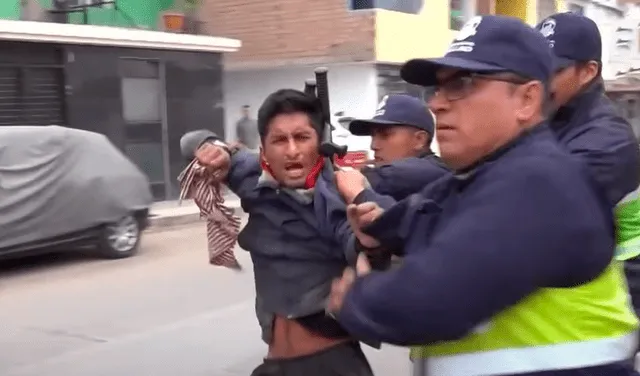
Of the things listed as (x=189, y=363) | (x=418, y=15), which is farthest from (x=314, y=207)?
(x=418, y=15)

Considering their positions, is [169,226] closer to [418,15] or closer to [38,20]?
[38,20]

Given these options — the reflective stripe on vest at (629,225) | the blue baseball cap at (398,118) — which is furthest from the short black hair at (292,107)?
the reflective stripe on vest at (629,225)

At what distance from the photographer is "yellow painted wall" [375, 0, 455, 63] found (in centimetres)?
1856

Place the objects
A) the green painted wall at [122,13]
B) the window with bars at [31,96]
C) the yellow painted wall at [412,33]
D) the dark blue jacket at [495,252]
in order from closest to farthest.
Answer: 1. the dark blue jacket at [495,252]
2. the window with bars at [31,96]
3. the green painted wall at [122,13]
4. the yellow painted wall at [412,33]

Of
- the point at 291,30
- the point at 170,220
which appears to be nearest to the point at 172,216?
the point at 170,220

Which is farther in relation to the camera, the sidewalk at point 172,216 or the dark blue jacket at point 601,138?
the sidewalk at point 172,216

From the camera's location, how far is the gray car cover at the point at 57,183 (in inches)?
381

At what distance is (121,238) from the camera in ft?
35.6

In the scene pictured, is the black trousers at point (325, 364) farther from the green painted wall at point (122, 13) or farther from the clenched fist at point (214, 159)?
the green painted wall at point (122, 13)

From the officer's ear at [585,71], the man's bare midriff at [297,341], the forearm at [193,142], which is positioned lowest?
the man's bare midriff at [297,341]

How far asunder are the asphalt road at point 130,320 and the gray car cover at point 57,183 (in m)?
0.56

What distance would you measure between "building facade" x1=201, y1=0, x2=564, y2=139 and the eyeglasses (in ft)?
53.5

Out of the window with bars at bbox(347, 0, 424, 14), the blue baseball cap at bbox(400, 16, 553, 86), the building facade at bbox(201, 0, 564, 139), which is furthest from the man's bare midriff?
the window with bars at bbox(347, 0, 424, 14)

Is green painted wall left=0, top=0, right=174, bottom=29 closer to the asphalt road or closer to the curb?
the curb
